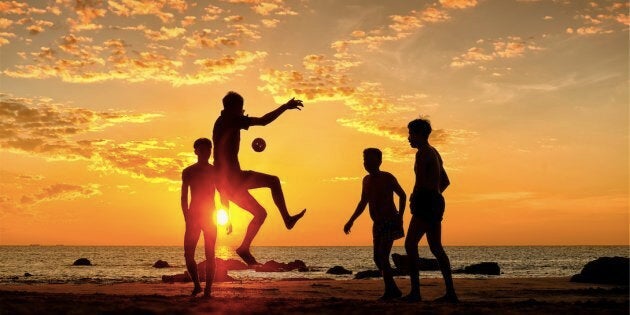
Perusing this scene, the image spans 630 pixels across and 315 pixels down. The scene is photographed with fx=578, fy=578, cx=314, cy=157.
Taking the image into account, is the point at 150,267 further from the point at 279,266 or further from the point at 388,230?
the point at 388,230

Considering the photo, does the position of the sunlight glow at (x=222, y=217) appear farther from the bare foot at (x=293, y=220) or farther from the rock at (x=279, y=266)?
the rock at (x=279, y=266)

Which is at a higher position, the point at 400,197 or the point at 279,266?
the point at 400,197

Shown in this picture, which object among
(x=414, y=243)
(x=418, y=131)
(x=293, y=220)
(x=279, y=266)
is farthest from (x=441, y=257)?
(x=279, y=266)

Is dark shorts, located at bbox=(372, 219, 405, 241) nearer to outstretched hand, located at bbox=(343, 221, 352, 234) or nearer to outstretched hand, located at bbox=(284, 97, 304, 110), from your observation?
outstretched hand, located at bbox=(343, 221, 352, 234)

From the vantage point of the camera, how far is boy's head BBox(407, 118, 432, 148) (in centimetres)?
905

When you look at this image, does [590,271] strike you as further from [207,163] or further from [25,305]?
[25,305]

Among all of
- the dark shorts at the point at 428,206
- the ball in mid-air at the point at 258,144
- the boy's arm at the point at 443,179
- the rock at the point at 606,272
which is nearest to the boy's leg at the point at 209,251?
the ball in mid-air at the point at 258,144

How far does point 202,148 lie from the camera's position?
973 cm

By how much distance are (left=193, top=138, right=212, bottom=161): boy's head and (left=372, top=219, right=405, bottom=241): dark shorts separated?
10.3 ft

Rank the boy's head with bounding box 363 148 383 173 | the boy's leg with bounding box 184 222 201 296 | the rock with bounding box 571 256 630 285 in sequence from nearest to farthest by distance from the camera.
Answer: the boy's leg with bounding box 184 222 201 296
the boy's head with bounding box 363 148 383 173
the rock with bounding box 571 256 630 285

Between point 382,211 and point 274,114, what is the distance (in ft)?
9.20

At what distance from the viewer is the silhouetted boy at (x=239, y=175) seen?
8.49 m

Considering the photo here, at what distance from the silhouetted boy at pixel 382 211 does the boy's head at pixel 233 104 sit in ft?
8.09

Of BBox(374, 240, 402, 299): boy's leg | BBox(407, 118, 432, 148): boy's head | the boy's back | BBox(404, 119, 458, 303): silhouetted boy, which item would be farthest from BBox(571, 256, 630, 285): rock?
BBox(407, 118, 432, 148): boy's head
